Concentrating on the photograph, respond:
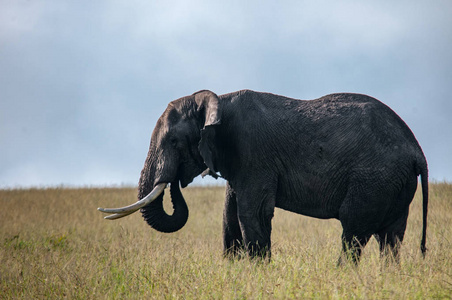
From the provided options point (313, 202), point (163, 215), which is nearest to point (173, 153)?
point (163, 215)

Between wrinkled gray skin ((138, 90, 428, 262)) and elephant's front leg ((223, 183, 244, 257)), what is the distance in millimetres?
332

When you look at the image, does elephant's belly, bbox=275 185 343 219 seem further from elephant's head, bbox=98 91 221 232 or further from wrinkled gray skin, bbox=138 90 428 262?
elephant's head, bbox=98 91 221 232

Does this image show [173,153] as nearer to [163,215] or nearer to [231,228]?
[163,215]

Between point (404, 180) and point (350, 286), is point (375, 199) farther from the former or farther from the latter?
point (350, 286)

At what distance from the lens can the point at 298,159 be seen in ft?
22.3

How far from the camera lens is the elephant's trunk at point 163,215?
723 centimetres

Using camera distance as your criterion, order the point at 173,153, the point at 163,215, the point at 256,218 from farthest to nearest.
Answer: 1. the point at 163,215
2. the point at 173,153
3. the point at 256,218

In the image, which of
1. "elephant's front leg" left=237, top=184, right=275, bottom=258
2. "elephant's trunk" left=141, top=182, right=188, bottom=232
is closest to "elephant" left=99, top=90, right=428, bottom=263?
"elephant's front leg" left=237, top=184, right=275, bottom=258

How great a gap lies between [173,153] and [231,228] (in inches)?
55.6

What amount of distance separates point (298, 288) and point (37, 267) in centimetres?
428

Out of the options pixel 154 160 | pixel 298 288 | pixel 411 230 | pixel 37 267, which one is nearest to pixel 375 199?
pixel 298 288

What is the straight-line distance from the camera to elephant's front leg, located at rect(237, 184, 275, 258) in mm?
6664

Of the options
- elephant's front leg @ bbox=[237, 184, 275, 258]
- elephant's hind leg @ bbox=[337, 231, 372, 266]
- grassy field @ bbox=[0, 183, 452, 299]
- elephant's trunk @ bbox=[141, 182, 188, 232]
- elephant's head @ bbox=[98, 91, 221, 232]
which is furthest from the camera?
elephant's trunk @ bbox=[141, 182, 188, 232]

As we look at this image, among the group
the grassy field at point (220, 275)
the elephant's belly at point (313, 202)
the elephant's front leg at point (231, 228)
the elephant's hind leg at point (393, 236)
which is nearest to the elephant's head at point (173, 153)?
the elephant's front leg at point (231, 228)
